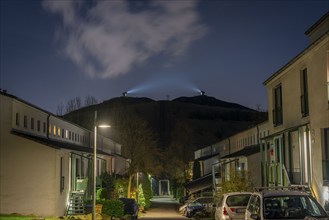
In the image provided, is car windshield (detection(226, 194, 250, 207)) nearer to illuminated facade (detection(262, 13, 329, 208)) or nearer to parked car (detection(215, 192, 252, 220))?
parked car (detection(215, 192, 252, 220))

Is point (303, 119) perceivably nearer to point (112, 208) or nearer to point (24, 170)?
point (24, 170)

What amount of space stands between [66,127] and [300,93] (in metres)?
25.4

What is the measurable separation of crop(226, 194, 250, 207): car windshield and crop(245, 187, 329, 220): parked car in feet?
18.9

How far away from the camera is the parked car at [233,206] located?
66.1ft

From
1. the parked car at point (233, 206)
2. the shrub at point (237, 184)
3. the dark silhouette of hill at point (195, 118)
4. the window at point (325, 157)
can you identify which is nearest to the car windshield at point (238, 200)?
the parked car at point (233, 206)

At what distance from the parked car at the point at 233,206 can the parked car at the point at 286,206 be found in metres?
5.24

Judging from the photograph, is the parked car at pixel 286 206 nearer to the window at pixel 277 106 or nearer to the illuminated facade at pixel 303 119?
the illuminated facade at pixel 303 119

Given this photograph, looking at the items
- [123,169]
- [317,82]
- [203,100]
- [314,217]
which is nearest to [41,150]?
[317,82]

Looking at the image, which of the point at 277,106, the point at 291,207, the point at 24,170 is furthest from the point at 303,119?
the point at 24,170

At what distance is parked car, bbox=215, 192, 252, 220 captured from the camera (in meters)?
20.1

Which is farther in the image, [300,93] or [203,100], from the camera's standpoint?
[203,100]

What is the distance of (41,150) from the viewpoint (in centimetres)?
2988

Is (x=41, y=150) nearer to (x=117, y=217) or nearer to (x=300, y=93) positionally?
(x=117, y=217)

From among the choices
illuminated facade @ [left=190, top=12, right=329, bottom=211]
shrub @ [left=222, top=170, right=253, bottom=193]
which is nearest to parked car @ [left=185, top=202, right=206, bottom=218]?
shrub @ [left=222, top=170, right=253, bottom=193]
